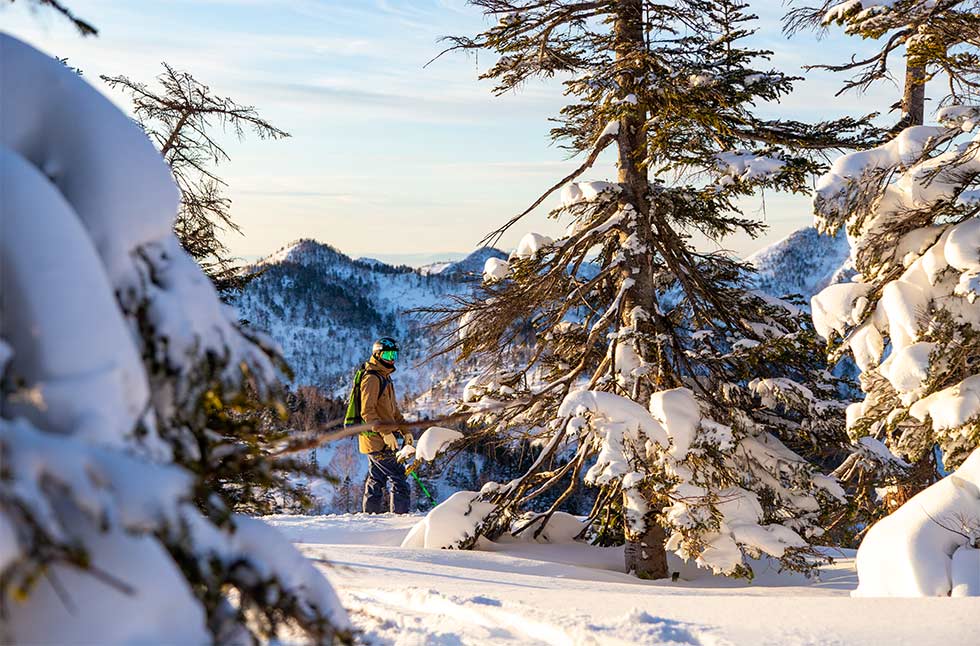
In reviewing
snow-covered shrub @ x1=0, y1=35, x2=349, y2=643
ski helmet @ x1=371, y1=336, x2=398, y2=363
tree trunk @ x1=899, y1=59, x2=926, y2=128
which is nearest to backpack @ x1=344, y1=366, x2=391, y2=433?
ski helmet @ x1=371, y1=336, x2=398, y2=363

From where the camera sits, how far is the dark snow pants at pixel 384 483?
1122 cm

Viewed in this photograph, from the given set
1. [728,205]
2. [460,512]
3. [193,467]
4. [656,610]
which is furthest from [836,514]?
[193,467]

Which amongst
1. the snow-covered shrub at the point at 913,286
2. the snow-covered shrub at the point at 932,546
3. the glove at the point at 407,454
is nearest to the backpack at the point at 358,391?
the glove at the point at 407,454

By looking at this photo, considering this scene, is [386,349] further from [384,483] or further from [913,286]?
[913,286]

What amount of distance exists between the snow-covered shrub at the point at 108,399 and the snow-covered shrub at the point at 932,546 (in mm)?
5522

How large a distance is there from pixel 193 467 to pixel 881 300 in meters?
7.52

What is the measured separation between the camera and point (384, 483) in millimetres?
12117

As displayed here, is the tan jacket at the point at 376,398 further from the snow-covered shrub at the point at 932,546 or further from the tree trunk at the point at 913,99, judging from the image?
the tree trunk at the point at 913,99

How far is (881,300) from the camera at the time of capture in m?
7.82

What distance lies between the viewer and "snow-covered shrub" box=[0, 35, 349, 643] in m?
1.37

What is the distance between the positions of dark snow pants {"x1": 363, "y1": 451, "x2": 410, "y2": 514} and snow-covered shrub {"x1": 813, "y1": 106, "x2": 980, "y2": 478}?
19.8ft

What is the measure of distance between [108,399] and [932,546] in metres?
6.50

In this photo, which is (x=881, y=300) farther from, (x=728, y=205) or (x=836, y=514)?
(x=836, y=514)

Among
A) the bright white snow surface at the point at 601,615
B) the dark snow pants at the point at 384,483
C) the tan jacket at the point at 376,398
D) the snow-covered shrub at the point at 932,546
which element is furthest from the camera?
the dark snow pants at the point at 384,483
